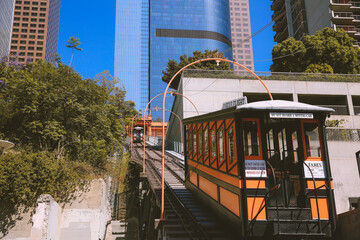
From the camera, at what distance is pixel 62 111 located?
17828 mm

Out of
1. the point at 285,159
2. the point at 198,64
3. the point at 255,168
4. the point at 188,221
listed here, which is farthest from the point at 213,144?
the point at 198,64

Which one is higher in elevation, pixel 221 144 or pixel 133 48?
pixel 133 48

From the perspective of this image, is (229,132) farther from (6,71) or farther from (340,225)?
(6,71)

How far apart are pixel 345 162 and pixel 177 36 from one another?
135237 mm

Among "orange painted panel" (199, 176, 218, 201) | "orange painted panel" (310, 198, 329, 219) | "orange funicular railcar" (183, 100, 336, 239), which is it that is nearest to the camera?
"orange funicular railcar" (183, 100, 336, 239)

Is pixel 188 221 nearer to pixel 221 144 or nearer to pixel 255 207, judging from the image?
pixel 221 144

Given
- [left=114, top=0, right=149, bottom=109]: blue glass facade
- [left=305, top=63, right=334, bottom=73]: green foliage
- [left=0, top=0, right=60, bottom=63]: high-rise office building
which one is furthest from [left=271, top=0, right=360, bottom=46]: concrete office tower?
[left=0, top=0, right=60, bottom=63]: high-rise office building

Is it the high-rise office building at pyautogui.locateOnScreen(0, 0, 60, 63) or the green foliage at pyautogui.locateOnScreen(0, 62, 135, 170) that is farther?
the high-rise office building at pyautogui.locateOnScreen(0, 0, 60, 63)

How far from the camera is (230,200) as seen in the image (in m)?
9.04

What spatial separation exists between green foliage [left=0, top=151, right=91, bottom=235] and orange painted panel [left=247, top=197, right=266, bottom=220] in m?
10.8

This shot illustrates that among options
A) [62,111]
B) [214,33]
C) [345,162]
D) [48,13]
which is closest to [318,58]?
[345,162]

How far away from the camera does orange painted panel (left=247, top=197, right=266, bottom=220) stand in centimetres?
798

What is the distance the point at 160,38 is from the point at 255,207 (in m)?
145

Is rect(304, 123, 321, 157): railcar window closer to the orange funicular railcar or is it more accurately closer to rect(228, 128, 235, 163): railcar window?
the orange funicular railcar
